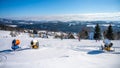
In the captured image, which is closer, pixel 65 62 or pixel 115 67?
pixel 115 67

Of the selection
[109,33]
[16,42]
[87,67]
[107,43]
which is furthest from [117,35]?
[87,67]

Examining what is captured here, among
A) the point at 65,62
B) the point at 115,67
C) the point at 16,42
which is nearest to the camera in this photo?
the point at 115,67

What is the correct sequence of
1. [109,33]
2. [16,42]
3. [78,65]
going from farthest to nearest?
[109,33] < [16,42] < [78,65]

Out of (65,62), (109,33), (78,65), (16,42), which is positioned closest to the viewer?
(78,65)

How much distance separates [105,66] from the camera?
34.3 ft

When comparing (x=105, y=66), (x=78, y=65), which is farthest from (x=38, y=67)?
(x=105, y=66)

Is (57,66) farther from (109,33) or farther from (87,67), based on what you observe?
(109,33)

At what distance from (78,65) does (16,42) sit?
11.0m

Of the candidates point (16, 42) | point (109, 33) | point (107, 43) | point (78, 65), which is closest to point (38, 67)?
point (78, 65)

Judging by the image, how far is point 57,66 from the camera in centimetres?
1065

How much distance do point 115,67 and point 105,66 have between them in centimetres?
69

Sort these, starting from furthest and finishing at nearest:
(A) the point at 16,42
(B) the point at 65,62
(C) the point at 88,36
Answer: (C) the point at 88,36 → (A) the point at 16,42 → (B) the point at 65,62

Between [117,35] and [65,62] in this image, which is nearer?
[65,62]

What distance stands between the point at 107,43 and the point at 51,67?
11923 mm
